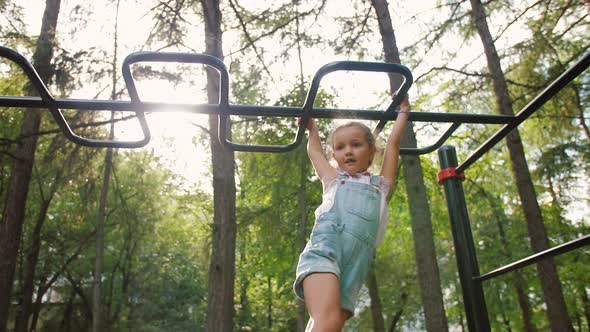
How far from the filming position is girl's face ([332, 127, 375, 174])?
1.65m

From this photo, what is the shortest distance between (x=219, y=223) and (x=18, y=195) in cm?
351

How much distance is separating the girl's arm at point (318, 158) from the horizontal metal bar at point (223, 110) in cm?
29

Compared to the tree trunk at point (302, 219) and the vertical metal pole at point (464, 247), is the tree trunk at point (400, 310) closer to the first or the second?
the tree trunk at point (302, 219)

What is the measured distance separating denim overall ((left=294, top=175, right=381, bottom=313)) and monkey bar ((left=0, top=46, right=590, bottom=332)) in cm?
25

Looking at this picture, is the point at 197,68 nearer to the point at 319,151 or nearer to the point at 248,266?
the point at 319,151

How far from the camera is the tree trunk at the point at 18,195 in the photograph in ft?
20.4

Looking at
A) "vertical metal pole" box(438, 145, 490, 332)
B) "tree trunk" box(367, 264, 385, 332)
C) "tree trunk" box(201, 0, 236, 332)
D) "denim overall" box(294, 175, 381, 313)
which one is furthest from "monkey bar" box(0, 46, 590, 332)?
"tree trunk" box(367, 264, 385, 332)

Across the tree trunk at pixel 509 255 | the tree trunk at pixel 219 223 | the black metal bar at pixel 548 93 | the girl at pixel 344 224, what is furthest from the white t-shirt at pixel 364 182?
the tree trunk at pixel 509 255

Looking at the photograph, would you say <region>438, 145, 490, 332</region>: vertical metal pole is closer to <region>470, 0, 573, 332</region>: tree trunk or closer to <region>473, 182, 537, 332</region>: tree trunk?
<region>470, 0, 573, 332</region>: tree trunk

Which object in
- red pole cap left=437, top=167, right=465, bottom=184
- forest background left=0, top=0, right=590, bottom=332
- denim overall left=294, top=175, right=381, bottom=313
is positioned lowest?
denim overall left=294, top=175, right=381, bottom=313

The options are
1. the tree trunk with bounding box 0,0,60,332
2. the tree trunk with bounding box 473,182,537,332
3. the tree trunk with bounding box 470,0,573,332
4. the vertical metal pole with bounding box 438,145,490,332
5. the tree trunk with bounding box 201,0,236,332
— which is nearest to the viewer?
the vertical metal pole with bounding box 438,145,490,332

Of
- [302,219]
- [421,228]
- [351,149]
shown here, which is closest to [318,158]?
[351,149]

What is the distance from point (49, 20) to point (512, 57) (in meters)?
7.29

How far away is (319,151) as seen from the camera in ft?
5.78
